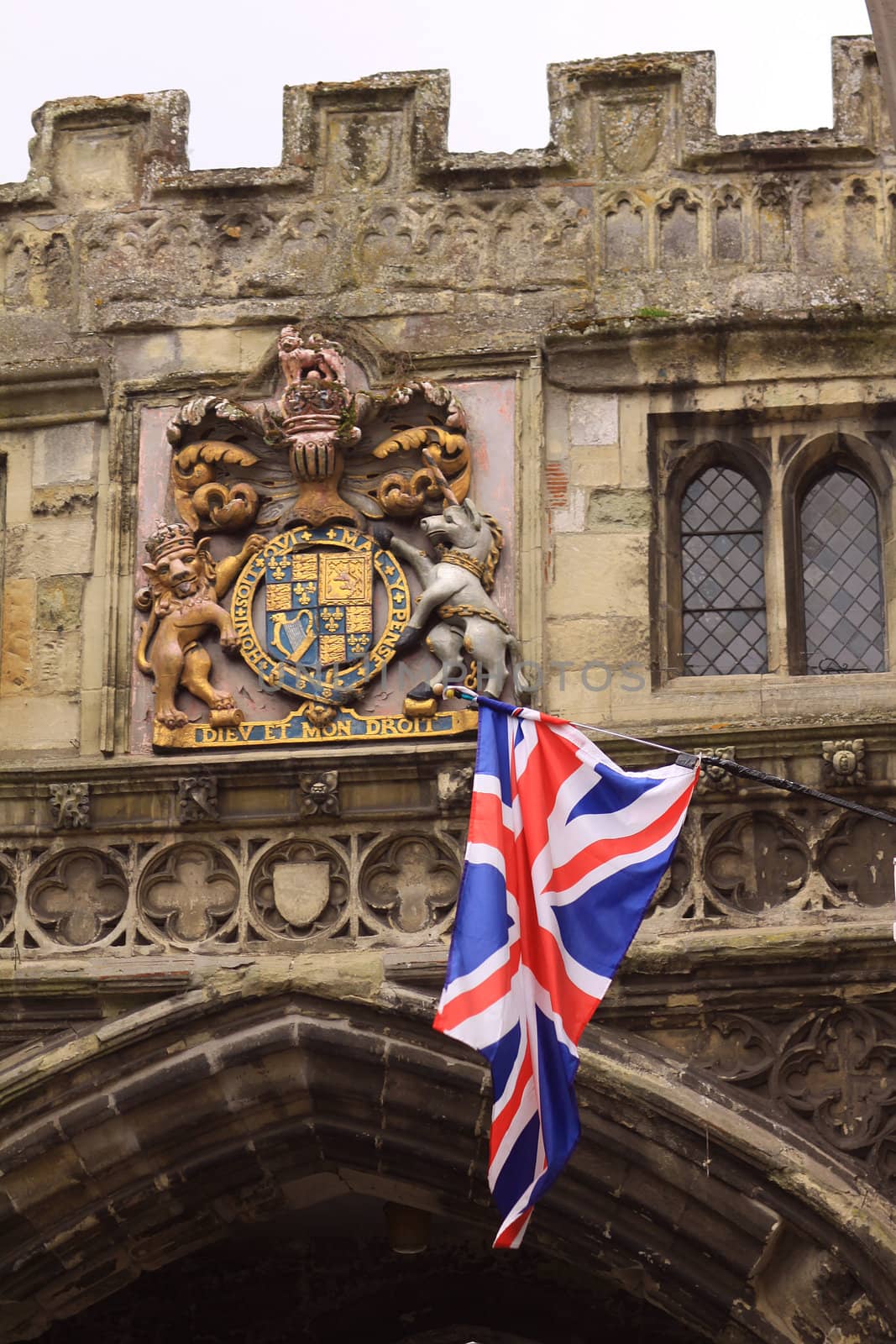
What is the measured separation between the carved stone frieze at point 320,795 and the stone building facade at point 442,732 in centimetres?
2

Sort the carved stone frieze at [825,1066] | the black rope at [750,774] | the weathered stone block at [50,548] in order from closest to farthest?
1. the black rope at [750,774]
2. the carved stone frieze at [825,1066]
3. the weathered stone block at [50,548]

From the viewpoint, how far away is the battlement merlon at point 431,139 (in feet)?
47.4

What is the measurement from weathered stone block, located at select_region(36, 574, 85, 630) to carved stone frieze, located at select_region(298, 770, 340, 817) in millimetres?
1395

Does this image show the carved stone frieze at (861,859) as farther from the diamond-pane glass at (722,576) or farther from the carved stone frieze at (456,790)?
the carved stone frieze at (456,790)

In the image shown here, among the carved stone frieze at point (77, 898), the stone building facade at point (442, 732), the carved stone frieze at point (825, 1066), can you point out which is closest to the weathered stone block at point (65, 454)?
the stone building facade at point (442, 732)

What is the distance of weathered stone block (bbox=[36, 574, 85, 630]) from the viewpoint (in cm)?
1410

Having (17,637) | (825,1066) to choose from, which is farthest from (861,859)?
(17,637)

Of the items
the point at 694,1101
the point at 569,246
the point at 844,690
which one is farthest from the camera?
the point at 569,246

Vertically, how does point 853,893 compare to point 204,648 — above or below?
below

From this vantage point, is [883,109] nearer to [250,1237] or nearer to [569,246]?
[569,246]

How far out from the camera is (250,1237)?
48.9 feet

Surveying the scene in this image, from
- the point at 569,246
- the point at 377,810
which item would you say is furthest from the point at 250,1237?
the point at 569,246

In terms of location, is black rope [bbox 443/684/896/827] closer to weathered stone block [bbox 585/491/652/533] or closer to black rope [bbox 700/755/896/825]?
black rope [bbox 700/755/896/825]

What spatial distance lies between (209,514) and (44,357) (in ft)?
3.84
